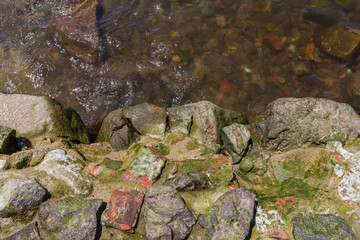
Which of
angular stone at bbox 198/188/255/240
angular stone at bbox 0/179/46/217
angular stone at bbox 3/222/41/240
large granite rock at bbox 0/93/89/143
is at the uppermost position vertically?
large granite rock at bbox 0/93/89/143

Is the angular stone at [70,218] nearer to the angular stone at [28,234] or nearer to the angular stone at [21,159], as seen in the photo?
the angular stone at [28,234]

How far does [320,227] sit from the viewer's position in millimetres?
2447

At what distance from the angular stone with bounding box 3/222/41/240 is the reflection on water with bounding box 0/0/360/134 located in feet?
7.27

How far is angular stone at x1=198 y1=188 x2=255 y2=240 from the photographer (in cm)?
241

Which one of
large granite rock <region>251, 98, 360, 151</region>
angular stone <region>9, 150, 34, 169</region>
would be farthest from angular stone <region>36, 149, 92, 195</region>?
large granite rock <region>251, 98, 360, 151</region>

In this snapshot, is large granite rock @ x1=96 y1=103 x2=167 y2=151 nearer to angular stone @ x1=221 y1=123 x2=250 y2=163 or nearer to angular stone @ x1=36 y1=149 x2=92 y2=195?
angular stone @ x1=36 y1=149 x2=92 y2=195

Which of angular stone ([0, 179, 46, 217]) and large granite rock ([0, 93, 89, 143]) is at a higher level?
large granite rock ([0, 93, 89, 143])

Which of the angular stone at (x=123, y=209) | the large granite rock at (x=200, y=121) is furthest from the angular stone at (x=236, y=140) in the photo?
the angular stone at (x=123, y=209)

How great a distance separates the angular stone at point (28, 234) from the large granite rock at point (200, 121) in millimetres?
1822

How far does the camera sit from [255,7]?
18.6 feet

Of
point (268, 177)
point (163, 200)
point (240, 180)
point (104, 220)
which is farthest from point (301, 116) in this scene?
point (104, 220)

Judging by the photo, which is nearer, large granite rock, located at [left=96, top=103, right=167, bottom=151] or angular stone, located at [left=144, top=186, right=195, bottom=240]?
angular stone, located at [left=144, top=186, right=195, bottom=240]

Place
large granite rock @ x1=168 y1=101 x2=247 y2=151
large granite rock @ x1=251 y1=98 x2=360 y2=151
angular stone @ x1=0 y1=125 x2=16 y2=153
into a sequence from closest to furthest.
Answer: angular stone @ x1=0 y1=125 x2=16 y2=153
large granite rock @ x1=251 y1=98 x2=360 y2=151
large granite rock @ x1=168 y1=101 x2=247 y2=151

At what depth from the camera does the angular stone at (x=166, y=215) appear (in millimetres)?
2428
